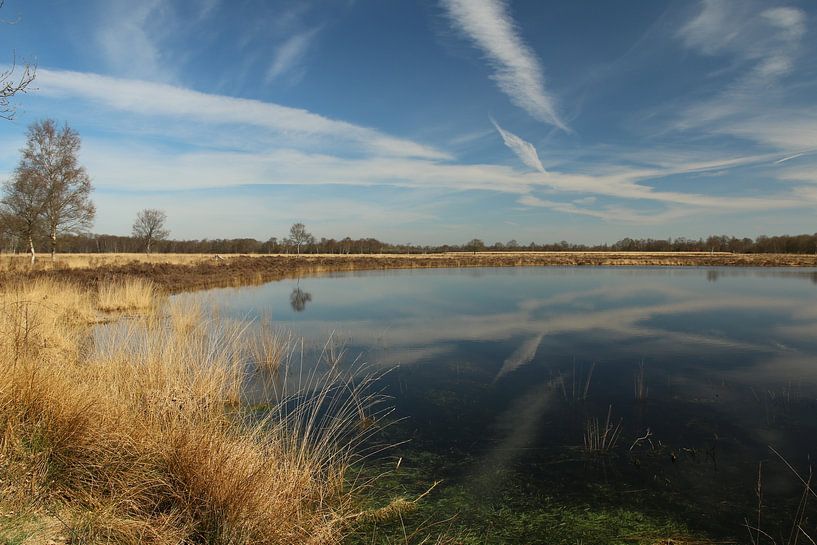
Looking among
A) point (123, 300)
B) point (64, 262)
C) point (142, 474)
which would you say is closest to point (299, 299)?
point (123, 300)

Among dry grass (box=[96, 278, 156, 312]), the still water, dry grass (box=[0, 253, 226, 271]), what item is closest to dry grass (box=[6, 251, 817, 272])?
dry grass (box=[0, 253, 226, 271])

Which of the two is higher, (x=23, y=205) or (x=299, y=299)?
(x=23, y=205)

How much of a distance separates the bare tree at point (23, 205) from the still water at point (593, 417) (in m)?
17.3

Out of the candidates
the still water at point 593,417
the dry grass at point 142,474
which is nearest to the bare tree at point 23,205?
the still water at point 593,417

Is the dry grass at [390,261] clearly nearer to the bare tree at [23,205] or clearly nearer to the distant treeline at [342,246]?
the bare tree at [23,205]

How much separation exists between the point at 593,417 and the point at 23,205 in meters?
28.2

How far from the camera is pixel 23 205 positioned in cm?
2275

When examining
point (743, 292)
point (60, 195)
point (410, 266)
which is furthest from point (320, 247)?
point (743, 292)

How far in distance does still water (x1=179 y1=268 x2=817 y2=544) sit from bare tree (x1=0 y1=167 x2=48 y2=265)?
17.3m

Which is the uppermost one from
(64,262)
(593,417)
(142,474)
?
(64,262)

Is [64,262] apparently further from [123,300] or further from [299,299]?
[299,299]

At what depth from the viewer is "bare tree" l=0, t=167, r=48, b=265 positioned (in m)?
22.7

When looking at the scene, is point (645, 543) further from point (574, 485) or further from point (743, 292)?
point (743, 292)

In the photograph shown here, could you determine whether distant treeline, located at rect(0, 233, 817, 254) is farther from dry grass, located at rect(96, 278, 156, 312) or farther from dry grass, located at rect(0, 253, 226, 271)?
dry grass, located at rect(96, 278, 156, 312)
